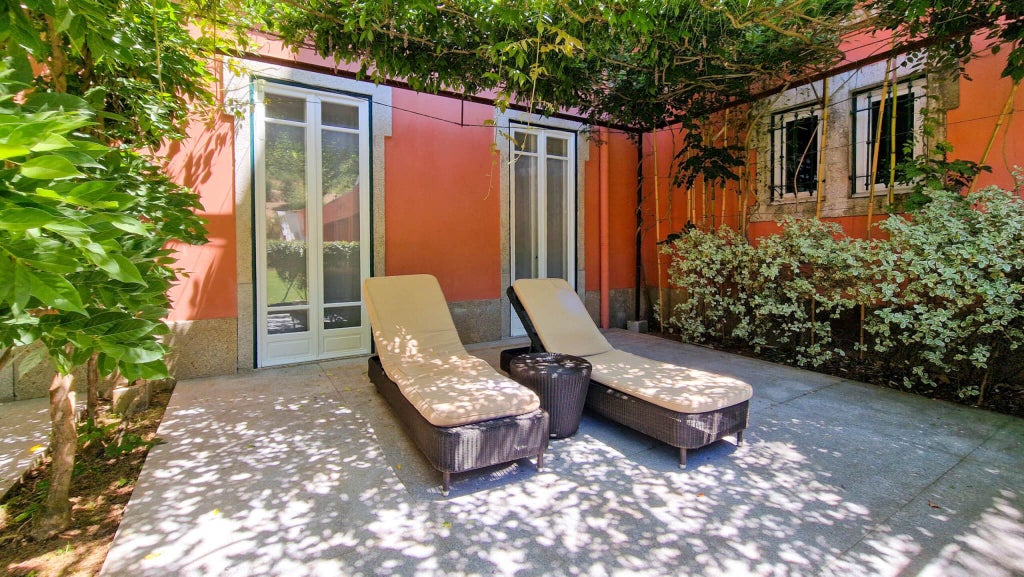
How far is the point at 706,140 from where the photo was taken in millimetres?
7074

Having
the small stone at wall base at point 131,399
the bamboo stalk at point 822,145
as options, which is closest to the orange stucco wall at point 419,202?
the small stone at wall base at point 131,399

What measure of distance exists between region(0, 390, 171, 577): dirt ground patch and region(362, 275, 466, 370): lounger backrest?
6.06ft

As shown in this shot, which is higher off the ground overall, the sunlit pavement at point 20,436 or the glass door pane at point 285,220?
the glass door pane at point 285,220

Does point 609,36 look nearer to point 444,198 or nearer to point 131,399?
point 444,198

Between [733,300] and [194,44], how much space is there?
21.1ft

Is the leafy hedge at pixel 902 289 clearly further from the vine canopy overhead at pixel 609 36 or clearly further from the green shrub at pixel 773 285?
the vine canopy overhead at pixel 609 36

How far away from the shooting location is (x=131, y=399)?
13.3 feet

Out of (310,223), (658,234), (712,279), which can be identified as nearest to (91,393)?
(310,223)

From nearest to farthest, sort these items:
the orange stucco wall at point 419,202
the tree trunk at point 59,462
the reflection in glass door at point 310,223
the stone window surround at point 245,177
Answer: the tree trunk at point 59,462 → the orange stucco wall at point 419,202 → the stone window surround at point 245,177 → the reflection in glass door at point 310,223

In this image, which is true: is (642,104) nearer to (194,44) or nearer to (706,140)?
(706,140)

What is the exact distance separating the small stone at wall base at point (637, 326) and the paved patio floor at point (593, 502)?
3753 millimetres

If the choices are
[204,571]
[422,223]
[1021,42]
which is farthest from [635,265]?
[204,571]

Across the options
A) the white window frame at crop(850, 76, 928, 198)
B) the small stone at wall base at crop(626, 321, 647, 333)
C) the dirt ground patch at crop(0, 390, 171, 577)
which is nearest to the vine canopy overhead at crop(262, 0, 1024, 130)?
the white window frame at crop(850, 76, 928, 198)

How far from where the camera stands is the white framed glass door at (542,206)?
7207 mm
